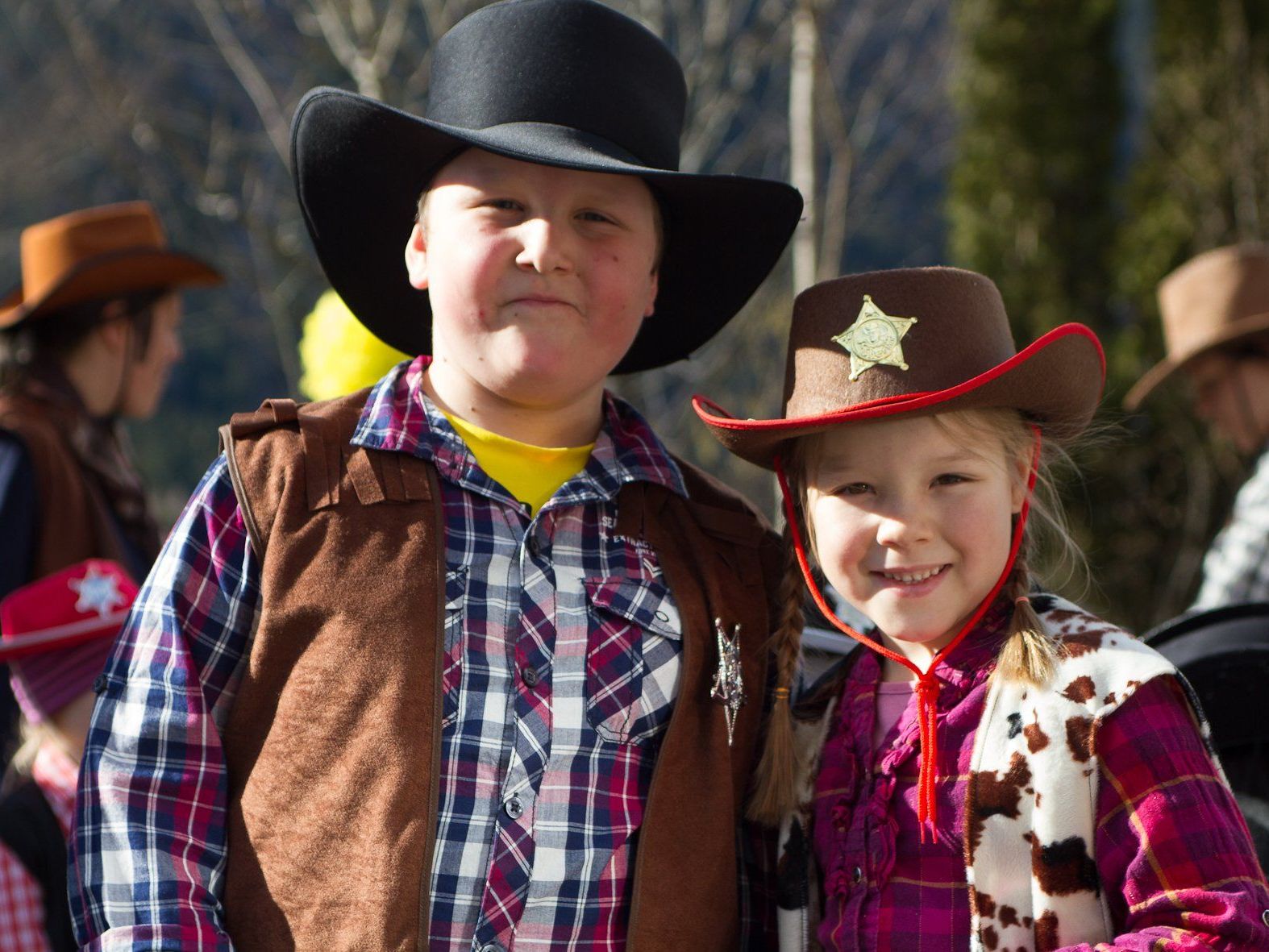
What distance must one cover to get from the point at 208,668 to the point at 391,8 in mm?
5292

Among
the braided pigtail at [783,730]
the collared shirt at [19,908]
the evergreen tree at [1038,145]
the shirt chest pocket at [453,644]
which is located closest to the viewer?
the shirt chest pocket at [453,644]

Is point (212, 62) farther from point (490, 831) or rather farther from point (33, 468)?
point (490, 831)

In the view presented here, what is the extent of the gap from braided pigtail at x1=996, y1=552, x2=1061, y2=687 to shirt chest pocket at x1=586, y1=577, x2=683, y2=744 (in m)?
0.48

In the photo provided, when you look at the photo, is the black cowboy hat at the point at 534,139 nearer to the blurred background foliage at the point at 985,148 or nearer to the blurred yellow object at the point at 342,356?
the blurred yellow object at the point at 342,356

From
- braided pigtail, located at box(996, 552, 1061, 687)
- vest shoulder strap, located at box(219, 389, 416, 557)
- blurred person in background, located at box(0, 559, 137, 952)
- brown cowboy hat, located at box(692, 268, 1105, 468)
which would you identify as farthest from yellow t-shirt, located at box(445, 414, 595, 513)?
blurred person in background, located at box(0, 559, 137, 952)

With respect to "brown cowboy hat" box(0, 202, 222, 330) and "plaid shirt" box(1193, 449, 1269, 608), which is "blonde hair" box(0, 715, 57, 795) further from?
"plaid shirt" box(1193, 449, 1269, 608)

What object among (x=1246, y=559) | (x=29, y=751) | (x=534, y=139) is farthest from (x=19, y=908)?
(x=1246, y=559)

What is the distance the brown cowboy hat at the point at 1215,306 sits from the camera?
14.3ft

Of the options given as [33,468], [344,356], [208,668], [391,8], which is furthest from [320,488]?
[391,8]

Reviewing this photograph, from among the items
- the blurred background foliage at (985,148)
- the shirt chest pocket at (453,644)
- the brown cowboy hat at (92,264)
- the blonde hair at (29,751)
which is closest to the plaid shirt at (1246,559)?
the shirt chest pocket at (453,644)

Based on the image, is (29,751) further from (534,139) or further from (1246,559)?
(1246,559)

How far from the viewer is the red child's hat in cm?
310

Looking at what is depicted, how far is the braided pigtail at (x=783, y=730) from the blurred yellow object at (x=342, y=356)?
2295 mm

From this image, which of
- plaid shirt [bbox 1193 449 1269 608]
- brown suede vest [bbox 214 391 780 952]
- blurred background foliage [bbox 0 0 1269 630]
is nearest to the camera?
brown suede vest [bbox 214 391 780 952]
